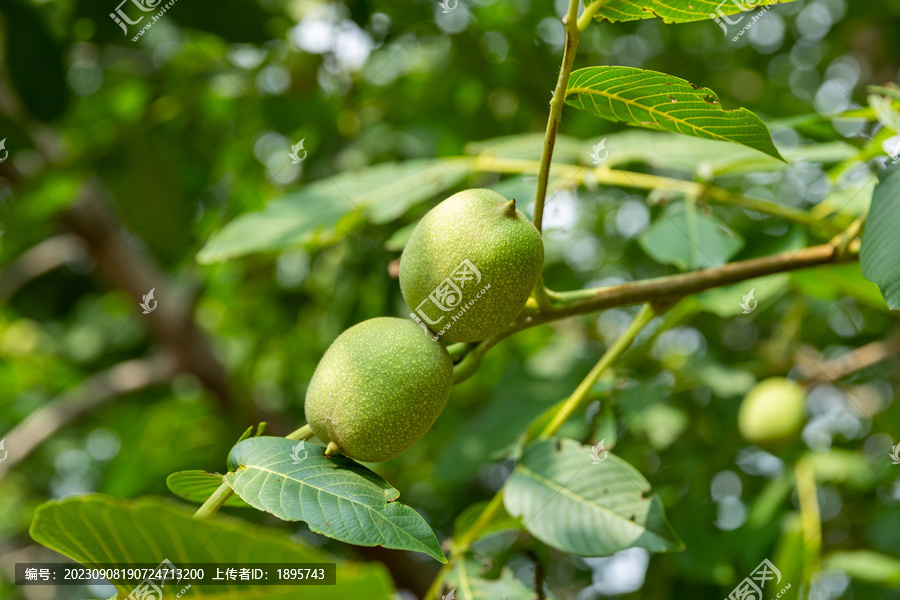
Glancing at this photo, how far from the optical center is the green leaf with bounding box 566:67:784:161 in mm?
842

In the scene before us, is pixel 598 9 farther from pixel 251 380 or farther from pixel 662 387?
pixel 251 380

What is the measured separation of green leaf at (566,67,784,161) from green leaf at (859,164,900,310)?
6.7 inches

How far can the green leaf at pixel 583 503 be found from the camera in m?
0.98

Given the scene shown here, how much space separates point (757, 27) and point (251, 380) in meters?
2.35

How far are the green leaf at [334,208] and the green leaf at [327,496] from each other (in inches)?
31.4

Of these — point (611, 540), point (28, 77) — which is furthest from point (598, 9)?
point (28, 77)

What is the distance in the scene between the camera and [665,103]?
0.87 metres

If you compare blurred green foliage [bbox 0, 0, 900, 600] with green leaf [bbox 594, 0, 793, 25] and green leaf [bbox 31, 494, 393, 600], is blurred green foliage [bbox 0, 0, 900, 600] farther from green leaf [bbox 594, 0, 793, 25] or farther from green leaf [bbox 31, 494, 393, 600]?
green leaf [bbox 31, 494, 393, 600]
